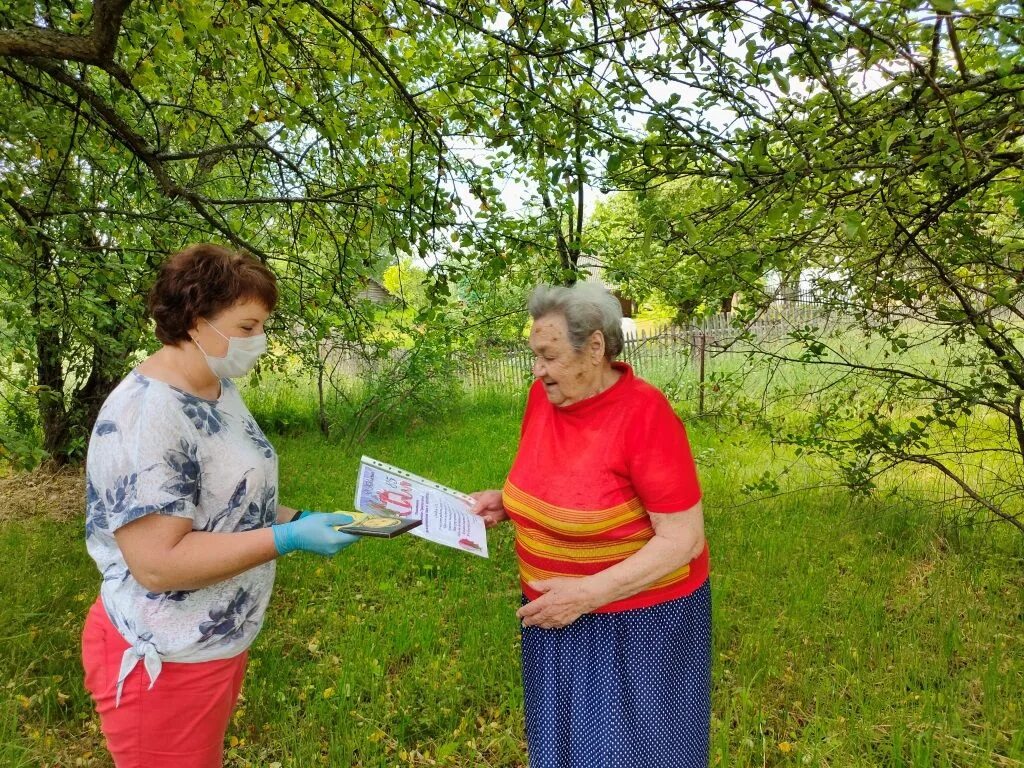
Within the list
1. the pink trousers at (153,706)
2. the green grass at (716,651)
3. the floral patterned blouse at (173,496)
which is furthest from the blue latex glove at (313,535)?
the green grass at (716,651)

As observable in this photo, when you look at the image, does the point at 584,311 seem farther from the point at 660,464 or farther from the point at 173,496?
the point at 173,496

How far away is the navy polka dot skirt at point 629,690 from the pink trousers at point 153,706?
2.94 feet

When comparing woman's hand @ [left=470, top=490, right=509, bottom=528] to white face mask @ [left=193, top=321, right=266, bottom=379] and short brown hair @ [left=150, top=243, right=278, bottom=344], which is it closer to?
white face mask @ [left=193, top=321, right=266, bottom=379]

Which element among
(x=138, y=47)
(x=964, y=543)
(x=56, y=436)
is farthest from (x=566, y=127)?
(x=56, y=436)

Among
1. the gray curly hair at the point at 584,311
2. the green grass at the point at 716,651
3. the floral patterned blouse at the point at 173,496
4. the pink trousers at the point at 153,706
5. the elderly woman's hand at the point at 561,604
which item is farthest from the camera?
the green grass at the point at 716,651

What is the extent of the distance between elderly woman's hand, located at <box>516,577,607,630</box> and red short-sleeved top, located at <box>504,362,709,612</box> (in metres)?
0.09

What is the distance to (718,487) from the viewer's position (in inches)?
224

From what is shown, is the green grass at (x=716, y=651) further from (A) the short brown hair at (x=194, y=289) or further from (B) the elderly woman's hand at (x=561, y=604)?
(A) the short brown hair at (x=194, y=289)

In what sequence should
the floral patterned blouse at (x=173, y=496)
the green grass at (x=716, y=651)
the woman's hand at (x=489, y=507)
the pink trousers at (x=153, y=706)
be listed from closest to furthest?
1. the floral patterned blouse at (x=173, y=496)
2. the pink trousers at (x=153, y=706)
3. the woman's hand at (x=489, y=507)
4. the green grass at (x=716, y=651)

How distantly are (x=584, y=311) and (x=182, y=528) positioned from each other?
1.15 metres

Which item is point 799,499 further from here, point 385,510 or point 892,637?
point 385,510

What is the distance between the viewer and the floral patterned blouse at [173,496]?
54.1 inches

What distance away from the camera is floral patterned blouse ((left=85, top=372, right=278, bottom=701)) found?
4.51 ft

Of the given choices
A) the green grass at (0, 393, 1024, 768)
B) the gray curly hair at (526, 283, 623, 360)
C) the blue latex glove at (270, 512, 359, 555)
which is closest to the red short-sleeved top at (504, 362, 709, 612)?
the gray curly hair at (526, 283, 623, 360)
